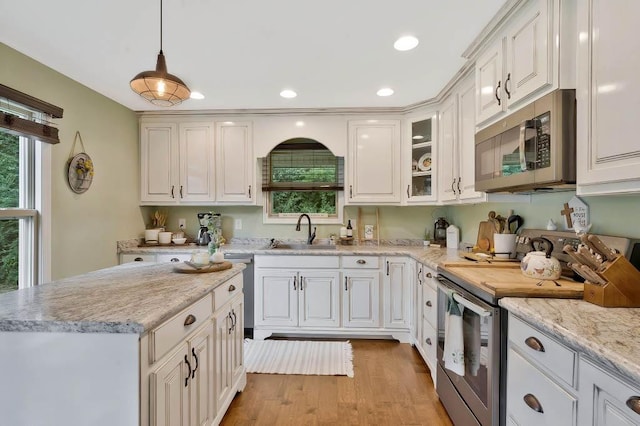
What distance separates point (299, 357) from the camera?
8.97 ft

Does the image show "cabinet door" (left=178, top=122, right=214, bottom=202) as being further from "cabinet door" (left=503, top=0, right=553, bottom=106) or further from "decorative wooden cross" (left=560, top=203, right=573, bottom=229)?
"decorative wooden cross" (left=560, top=203, right=573, bottom=229)

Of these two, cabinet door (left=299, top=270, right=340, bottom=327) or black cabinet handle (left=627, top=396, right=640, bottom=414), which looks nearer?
black cabinet handle (left=627, top=396, right=640, bottom=414)

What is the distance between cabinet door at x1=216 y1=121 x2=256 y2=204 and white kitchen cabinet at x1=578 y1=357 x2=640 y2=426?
3.04m

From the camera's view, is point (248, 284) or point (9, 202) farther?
point (248, 284)

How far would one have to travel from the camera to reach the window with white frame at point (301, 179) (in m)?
3.72

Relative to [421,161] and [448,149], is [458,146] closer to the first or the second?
[448,149]

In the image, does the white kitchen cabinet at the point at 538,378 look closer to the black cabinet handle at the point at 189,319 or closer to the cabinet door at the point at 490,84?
the cabinet door at the point at 490,84

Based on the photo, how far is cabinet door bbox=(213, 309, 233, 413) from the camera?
5.63 ft

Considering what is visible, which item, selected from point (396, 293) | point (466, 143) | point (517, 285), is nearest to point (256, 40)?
point (466, 143)

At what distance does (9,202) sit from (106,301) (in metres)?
1.71

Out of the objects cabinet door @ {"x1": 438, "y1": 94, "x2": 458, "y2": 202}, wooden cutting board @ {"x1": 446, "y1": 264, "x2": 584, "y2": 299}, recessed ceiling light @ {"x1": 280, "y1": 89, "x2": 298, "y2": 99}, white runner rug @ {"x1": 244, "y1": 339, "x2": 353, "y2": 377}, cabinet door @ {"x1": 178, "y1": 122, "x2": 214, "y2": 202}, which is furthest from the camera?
cabinet door @ {"x1": 178, "y1": 122, "x2": 214, "y2": 202}

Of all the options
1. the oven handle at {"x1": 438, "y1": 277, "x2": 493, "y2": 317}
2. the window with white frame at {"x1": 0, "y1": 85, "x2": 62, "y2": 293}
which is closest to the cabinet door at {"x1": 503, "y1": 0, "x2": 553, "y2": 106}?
the oven handle at {"x1": 438, "y1": 277, "x2": 493, "y2": 317}

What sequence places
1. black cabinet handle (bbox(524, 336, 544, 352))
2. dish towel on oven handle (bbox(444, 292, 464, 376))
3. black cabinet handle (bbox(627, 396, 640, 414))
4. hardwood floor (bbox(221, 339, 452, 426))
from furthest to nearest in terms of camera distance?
1. hardwood floor (bbox(221, 339, 452, 426))
2. dish towel on oven handle (bbox(444, 292, 464, 376))
3. black cabinet handle (bbox(524, 336, 544, 352))
4. black cabinet handle (bbox(627, 396, 640, 414))

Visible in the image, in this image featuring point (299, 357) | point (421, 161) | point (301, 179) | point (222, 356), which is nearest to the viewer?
point (222, 356)
